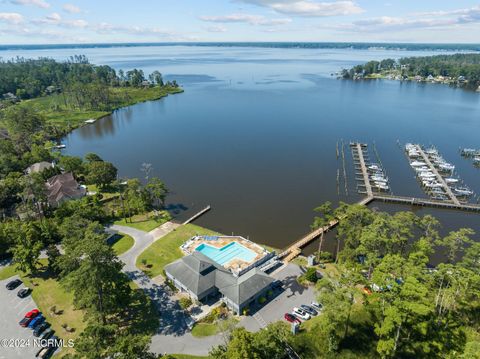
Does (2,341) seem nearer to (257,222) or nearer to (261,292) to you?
(261,292)

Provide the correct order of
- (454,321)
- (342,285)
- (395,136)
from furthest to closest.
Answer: (395,136) → (454,321) → (342,285)

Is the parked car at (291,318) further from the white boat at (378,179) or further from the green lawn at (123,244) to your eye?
the white boat at (378,179)

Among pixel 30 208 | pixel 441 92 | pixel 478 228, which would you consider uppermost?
pixel 441 92

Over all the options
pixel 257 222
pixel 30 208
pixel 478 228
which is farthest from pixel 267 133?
pixel 30 208

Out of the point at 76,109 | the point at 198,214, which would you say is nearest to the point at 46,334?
the point at 198,214

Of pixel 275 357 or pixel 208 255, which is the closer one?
pixel 275 357

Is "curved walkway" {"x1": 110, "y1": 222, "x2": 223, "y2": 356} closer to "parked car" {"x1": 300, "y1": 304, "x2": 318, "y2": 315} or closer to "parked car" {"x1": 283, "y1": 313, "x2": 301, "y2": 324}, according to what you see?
"parked car" {"x1": 283, "y1": 313, "x2": 301, "y2": 324}

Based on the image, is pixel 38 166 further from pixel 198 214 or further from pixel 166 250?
pixel 166 250
